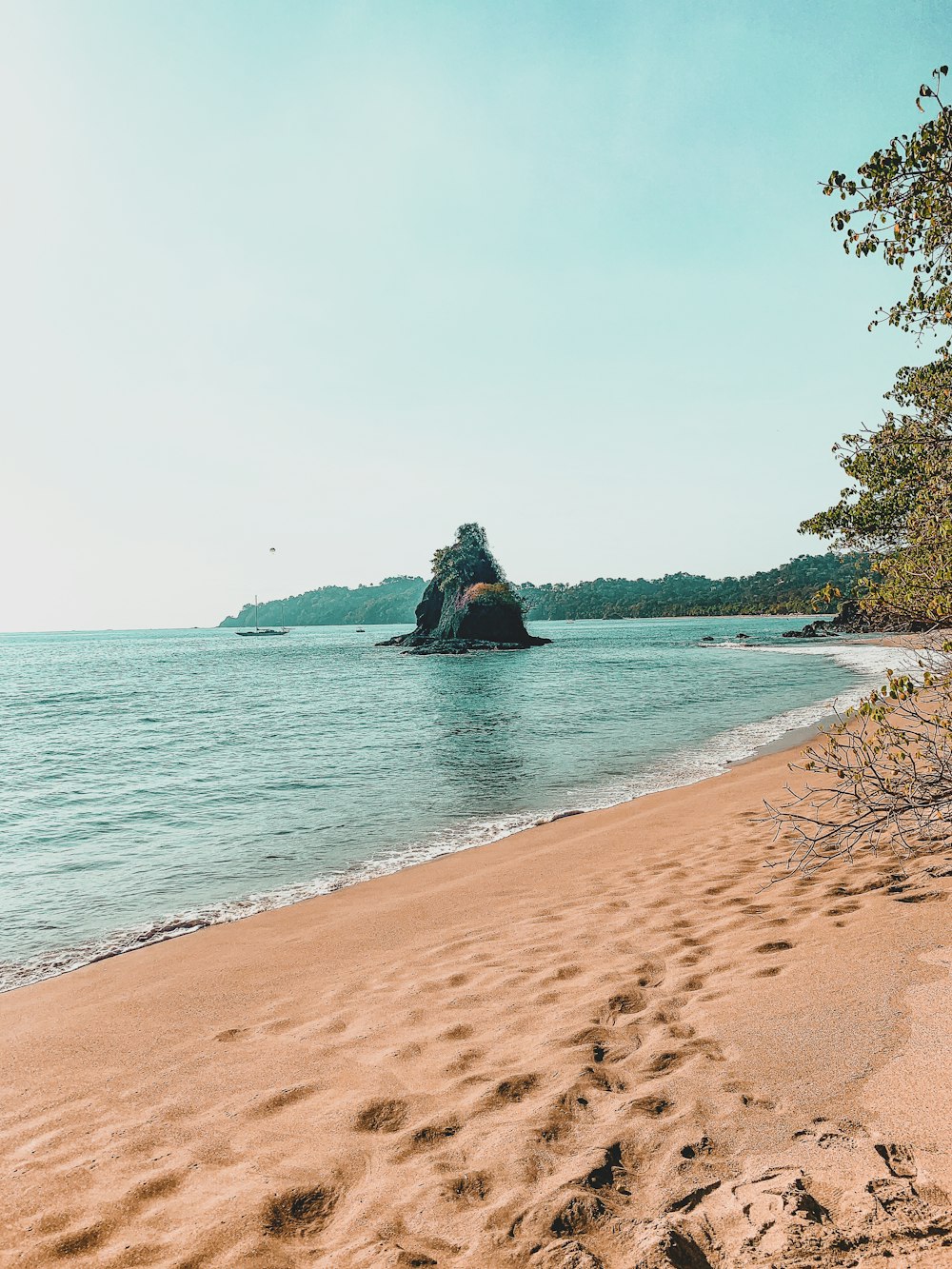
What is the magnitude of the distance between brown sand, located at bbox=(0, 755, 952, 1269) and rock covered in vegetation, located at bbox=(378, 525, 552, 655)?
85.6 m

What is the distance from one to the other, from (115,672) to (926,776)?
245 feet

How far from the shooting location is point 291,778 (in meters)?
17.9

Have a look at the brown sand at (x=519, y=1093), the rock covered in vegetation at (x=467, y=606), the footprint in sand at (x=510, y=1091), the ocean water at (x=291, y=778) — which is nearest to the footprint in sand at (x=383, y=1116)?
the brown sand at (x=519, y=1093)

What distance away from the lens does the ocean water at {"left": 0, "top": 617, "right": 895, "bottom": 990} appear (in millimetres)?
10031

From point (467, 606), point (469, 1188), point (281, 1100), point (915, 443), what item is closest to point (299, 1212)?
point (469, 1188)

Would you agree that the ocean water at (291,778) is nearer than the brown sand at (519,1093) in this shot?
No

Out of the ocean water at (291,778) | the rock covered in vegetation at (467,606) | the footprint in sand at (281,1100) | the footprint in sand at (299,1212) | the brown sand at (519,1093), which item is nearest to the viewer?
the brown sand at (519,1093)

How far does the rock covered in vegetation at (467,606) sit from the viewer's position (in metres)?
99.3

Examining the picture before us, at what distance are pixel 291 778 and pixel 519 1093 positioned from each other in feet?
48.4

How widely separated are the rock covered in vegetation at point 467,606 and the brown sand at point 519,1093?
85.6 metres

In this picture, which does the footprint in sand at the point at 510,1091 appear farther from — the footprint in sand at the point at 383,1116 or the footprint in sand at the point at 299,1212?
the footprint in sand at the point at 299,1212

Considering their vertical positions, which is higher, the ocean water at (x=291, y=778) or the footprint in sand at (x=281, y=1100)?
the footprint in sand at (x=281, y=1100)

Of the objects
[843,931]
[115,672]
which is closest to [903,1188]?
[843,931]

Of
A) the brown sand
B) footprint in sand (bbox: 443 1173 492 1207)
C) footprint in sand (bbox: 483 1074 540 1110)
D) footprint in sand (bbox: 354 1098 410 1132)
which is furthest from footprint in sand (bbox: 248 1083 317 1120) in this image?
footprint in sand (bbox: 443 1173 492 1207)
